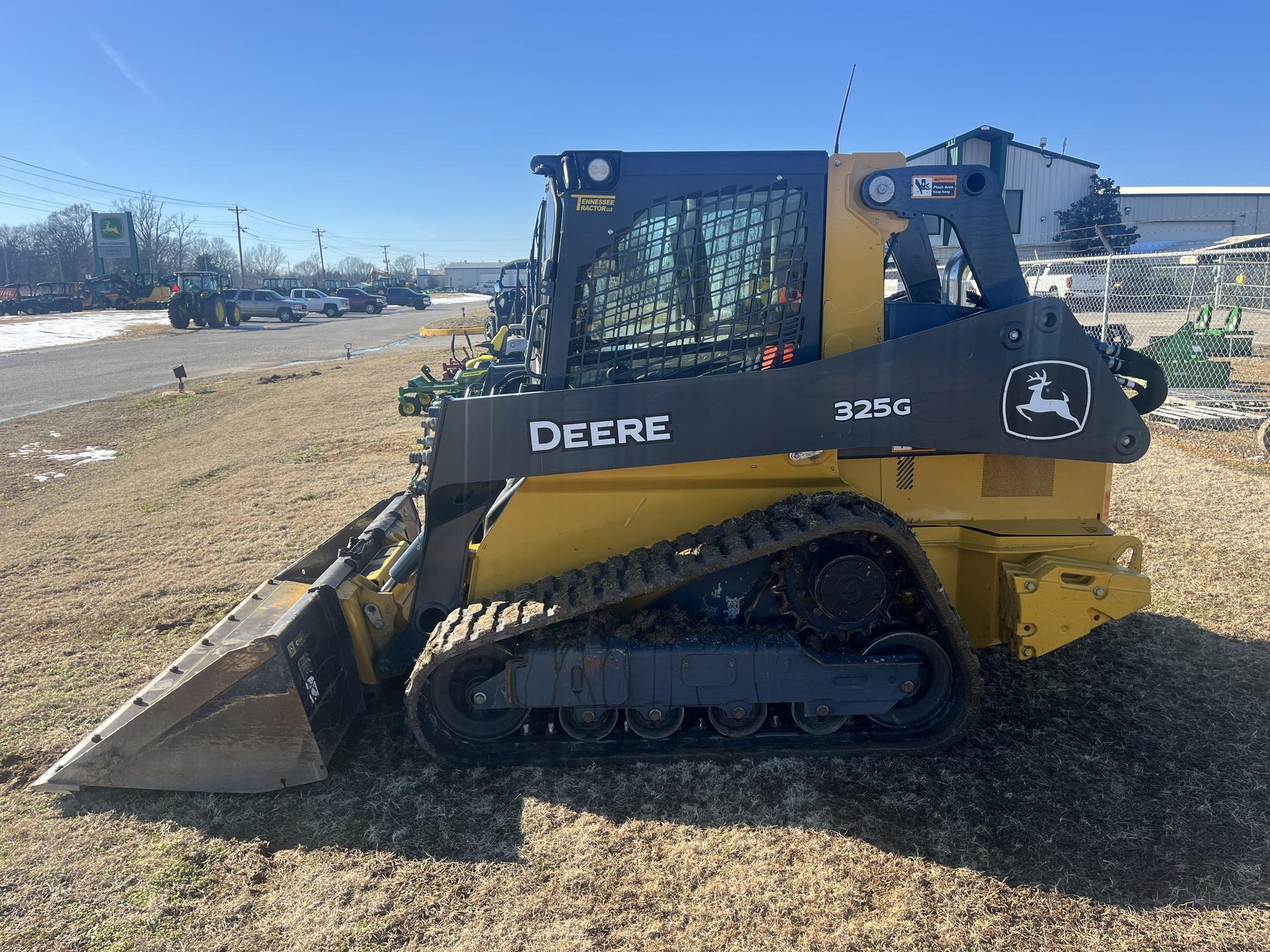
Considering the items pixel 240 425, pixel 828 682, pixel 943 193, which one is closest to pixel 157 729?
pixel 828 682

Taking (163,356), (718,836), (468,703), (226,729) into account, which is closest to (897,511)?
(718,836)

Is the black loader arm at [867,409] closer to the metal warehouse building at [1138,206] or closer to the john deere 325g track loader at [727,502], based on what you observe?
the john deere 325g track loader at [727,502]

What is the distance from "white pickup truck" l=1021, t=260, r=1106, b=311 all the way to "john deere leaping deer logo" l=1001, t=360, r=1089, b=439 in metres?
15.5

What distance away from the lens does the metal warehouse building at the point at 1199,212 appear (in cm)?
4019

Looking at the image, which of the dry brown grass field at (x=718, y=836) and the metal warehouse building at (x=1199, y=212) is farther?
the metal warehouse building at (x=1199, y=212)

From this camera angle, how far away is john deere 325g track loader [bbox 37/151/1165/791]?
12.0ft

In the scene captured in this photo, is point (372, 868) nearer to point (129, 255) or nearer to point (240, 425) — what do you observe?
point (240, 425)

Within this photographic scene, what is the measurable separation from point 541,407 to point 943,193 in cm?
Result: 216

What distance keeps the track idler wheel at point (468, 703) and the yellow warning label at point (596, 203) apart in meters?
2.14

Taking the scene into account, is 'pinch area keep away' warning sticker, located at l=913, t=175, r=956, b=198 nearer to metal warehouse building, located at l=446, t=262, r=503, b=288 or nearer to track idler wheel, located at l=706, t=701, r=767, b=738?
track idler wheel, located at l=706, t=701, r=767, b=738

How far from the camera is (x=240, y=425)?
45.9ft

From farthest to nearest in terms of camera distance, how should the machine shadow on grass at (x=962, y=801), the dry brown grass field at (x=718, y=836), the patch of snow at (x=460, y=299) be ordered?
1. the patch of snow at (x=460, y=299)
2. the machine shadow on grass at (x=962, y=801)
3. the dry brown grass field at (x=718, y=836)

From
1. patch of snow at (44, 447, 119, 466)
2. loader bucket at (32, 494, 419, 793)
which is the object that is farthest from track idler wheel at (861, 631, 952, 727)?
patch of snow at (44, 447, 119, 466)

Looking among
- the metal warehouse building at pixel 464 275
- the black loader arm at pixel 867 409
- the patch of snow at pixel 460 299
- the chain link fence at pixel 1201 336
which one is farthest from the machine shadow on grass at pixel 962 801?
the metal warehouse building at pixel 464 275
